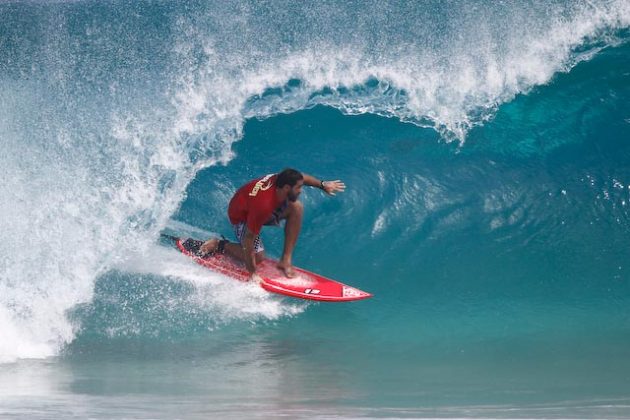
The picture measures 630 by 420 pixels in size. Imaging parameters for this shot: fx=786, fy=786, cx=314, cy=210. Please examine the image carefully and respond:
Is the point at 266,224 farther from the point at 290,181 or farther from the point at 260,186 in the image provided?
the point at 290,181

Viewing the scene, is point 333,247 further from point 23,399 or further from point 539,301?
point 23,399

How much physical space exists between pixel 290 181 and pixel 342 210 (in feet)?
7.13

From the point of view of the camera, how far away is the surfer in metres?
5.96

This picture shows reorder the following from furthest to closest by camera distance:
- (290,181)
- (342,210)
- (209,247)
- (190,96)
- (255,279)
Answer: (190,96) < (342,210) < (209,247) < (255,279) < (290,181)

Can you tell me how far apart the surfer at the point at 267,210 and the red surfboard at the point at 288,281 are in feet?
0.24

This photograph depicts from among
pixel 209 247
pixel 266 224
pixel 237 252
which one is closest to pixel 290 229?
pixel 266 224

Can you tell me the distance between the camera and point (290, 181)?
19.3ft

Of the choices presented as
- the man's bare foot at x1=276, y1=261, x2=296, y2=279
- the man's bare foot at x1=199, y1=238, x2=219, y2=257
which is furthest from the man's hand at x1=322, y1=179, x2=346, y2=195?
the man's bare foot at x1=199, y1=238, x2=219, y2=257

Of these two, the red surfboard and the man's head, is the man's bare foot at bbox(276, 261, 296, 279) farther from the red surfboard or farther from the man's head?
the man's head

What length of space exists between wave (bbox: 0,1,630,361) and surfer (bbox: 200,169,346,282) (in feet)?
3.04

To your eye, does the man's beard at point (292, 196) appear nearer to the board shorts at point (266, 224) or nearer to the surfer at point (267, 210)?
the surfer at point (267, 210)

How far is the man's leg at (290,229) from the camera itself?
6.25 metres

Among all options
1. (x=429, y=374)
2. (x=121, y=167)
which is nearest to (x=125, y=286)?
(x=121, y=167)

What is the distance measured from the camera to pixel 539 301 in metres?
6.76
